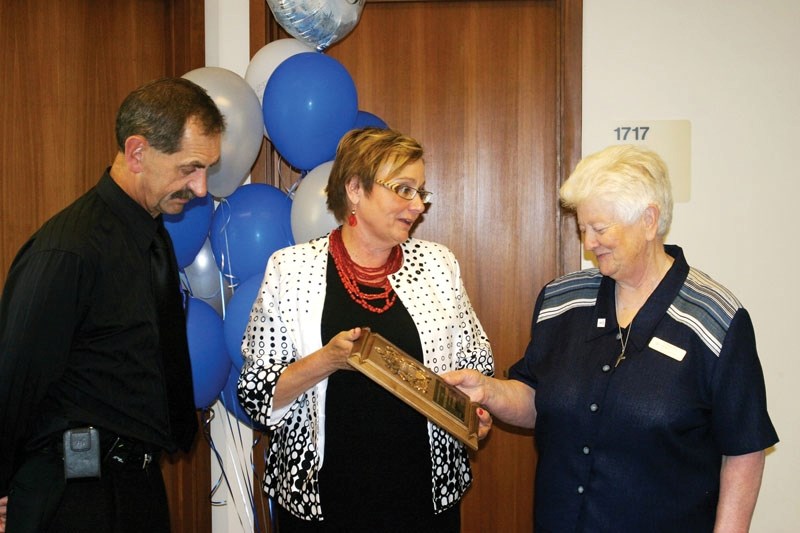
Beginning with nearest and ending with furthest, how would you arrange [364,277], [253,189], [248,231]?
[364,277], [248,231], [253,189]

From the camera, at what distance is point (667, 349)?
5.98 ft

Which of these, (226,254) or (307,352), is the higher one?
(226,254)

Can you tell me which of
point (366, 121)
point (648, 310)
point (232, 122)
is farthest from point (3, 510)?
point (366, 121)

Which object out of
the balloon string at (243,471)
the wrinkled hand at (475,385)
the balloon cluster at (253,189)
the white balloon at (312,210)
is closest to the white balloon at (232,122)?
the balloon cluster at (253,189)

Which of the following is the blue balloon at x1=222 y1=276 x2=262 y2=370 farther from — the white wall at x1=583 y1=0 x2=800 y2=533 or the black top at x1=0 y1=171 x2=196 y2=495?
the white wall at x1=583 y1=0 x2=800 y2=533

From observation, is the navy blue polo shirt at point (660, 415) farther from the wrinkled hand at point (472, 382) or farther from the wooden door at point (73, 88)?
the wooden door at point (73, 88)

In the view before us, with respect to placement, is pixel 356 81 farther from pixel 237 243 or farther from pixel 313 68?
pixel 237 243

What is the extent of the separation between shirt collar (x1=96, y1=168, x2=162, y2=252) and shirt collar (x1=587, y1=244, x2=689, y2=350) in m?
1.14

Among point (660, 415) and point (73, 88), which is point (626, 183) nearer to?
point (660, 415)

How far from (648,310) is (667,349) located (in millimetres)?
105

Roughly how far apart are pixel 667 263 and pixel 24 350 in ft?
5.00

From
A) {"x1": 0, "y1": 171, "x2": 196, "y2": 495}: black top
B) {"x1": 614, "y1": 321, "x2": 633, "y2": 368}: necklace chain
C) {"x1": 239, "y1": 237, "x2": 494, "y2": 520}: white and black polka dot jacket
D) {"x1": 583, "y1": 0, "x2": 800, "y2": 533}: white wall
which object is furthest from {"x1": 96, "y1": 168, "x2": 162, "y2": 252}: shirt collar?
{"x1": 583, "y1": 0, "x2": 800, "y2": 533}: white wall

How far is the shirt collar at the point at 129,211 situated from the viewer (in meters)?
1.88

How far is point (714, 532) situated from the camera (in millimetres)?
1810
